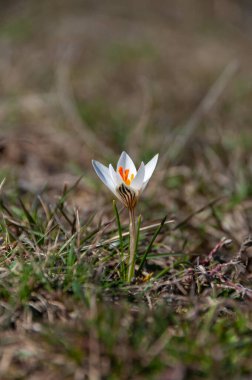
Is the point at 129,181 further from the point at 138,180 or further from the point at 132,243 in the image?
the point at 132,243

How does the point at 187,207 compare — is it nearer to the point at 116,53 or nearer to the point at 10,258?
the point at 10,258

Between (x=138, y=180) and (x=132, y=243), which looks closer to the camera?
(x=138, y=180)

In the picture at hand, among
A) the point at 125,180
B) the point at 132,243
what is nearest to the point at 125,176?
the point at 125,180

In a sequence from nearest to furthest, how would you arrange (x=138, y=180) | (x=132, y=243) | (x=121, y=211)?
(x=138, y=180) → (x=132, y=243) → (x=121, y=211)

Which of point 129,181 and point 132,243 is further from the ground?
point 129,181

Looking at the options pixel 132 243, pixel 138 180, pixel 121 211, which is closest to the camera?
pixel 138 180

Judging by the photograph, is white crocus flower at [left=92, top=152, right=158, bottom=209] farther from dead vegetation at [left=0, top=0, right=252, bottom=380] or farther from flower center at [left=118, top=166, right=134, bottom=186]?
dead vegetation at [left=0, top=0, right=252, bottom=380]

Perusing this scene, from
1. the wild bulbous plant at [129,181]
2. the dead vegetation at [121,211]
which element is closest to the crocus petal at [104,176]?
the wild bulbous plant at [129,181]
